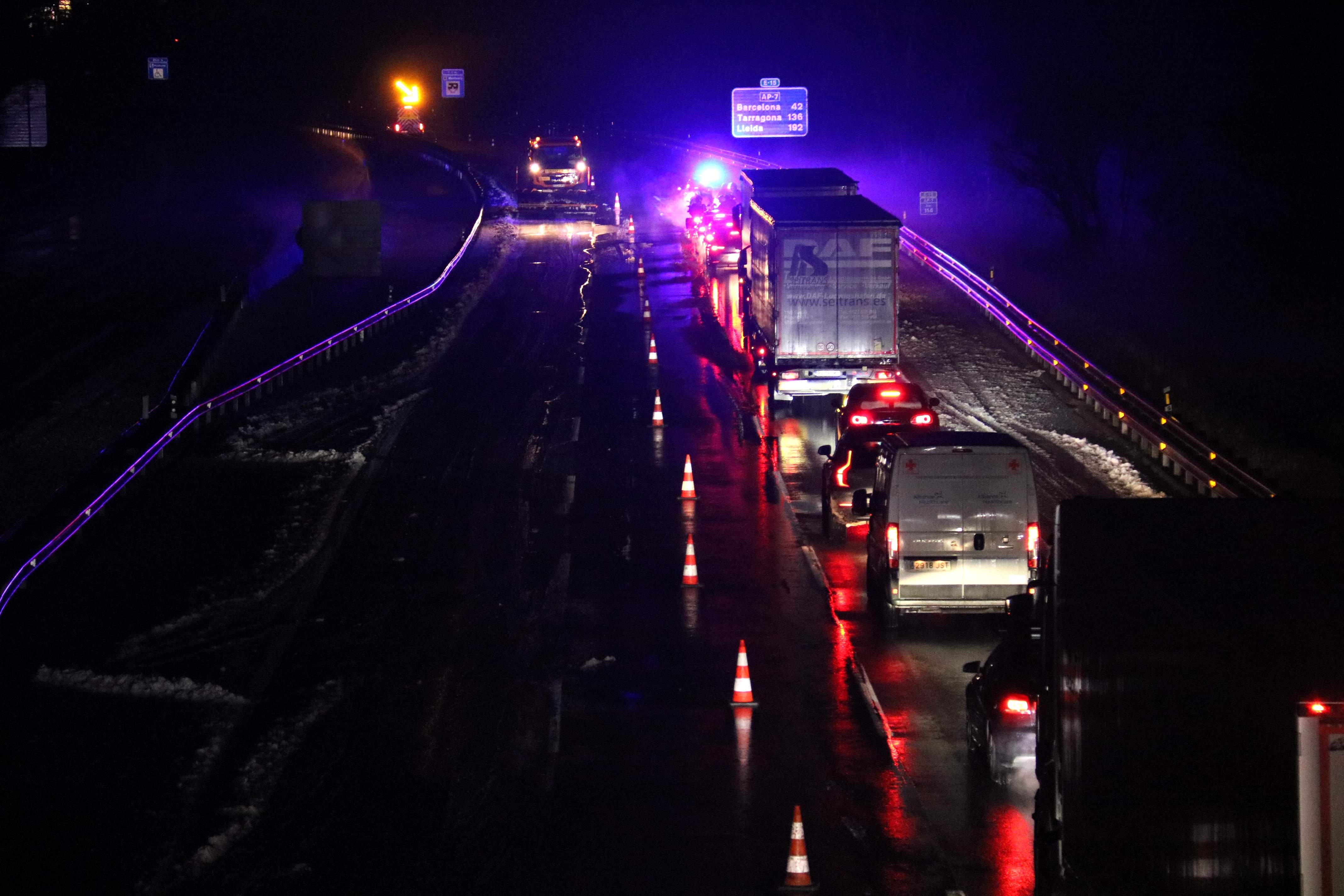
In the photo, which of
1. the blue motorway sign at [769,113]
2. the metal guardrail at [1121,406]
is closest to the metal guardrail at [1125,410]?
the metal guardrail at [1121,406]

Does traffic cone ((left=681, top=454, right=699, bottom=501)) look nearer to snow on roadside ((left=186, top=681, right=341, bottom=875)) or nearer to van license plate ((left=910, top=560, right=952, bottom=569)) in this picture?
van license plate ((left=910, top=560, right=952, bottom=569))

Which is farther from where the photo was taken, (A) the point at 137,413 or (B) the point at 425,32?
(B) the point at 425,32

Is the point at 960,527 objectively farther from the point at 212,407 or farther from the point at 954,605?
the point at 212,407

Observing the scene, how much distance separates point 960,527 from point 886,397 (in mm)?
9141

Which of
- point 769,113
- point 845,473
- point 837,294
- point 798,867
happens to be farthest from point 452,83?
point 798,867

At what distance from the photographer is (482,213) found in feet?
207

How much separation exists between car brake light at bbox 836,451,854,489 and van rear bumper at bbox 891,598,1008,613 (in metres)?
4.81

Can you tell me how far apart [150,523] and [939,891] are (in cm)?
1470

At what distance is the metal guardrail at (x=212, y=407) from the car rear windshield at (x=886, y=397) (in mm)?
11495

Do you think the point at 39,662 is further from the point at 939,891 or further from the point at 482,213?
the point at 482,213

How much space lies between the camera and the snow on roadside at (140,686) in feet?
44.7

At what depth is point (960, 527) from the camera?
1534 cm

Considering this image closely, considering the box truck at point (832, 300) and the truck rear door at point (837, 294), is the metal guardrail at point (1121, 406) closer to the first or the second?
the box truck at point (832, 300)

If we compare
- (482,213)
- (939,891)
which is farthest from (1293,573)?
(482,213)
